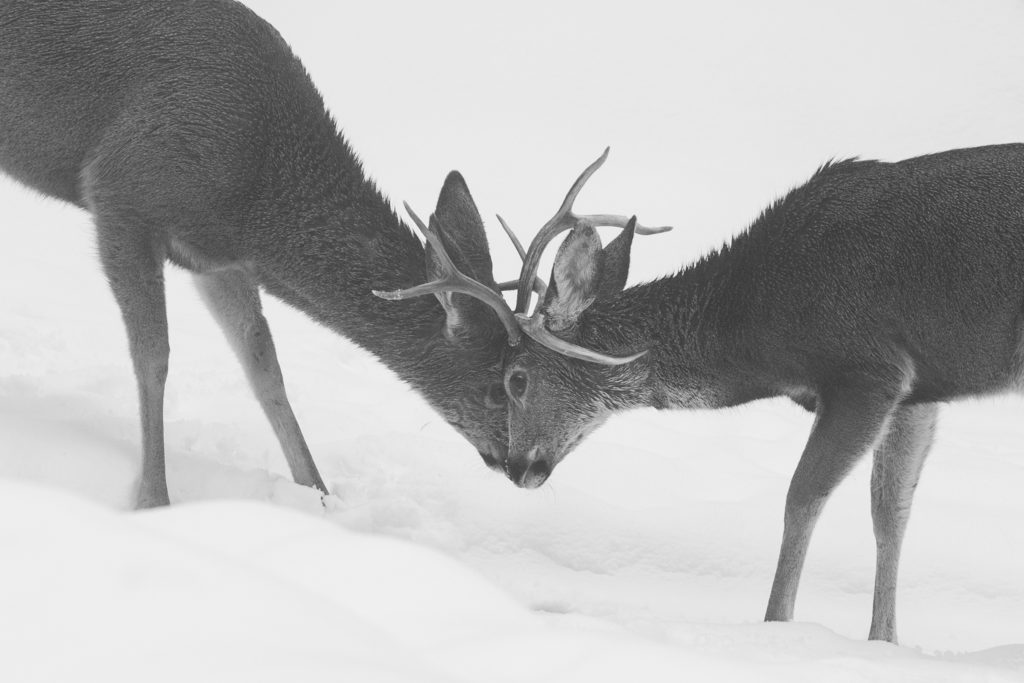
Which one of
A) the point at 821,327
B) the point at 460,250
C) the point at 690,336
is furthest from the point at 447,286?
the point at 821,327

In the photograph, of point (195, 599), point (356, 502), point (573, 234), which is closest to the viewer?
point (195, 599)

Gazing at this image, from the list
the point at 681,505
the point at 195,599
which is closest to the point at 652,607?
the point at 681,505

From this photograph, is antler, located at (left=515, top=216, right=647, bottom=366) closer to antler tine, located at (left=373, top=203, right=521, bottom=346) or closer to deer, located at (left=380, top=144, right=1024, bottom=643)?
deer, located at (left=380, top=144, right=1024, bottom=643)

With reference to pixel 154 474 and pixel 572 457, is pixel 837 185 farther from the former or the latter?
pixel 154 474

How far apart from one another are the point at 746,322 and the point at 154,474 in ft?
8.93

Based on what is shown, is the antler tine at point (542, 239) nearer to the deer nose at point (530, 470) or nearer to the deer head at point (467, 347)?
the deer head at point (467, 347)

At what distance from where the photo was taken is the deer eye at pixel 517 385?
5.77 metres

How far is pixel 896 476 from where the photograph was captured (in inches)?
230

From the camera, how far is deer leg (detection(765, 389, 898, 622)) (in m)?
5.17

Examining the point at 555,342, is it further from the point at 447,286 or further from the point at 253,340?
the point at 253,340

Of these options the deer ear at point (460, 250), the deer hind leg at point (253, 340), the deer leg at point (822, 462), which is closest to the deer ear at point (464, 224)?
the deer ear at point (460, 250)

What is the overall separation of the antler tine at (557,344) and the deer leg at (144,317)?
1660mm

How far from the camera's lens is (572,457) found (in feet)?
23.4

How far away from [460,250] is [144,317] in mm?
1482
